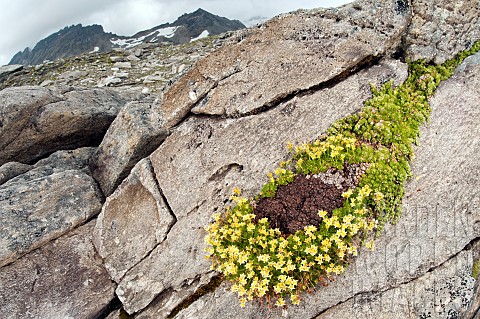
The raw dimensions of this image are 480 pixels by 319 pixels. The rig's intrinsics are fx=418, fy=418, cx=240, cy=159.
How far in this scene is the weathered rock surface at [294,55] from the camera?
10633 millimetres

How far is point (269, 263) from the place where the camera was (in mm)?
8258

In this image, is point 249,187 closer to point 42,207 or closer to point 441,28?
point 42,207

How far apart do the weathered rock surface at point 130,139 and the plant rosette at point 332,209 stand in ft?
11.5

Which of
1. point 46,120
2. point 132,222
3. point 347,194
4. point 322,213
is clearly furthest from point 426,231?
point 46,120

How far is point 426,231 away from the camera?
9039 mm

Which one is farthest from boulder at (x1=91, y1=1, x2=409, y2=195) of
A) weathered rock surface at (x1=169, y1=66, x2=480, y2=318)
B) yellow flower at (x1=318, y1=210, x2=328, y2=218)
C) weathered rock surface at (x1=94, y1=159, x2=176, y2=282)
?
yellow flower at (x1=318, y1=210, x2=328, y2=218)

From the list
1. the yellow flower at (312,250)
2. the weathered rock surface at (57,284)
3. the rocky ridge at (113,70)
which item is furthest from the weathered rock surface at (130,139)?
the rocky ridge at (113,70)

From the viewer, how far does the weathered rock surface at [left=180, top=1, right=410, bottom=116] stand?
10.6 metres

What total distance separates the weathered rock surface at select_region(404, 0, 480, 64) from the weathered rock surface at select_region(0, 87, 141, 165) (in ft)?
35.4

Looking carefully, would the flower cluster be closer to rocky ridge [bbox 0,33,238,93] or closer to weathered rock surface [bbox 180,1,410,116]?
weathered rock surface [bbox 180,1,410,116]

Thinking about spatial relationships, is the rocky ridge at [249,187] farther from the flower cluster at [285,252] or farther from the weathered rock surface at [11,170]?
the weathered rock surface at [11,170]

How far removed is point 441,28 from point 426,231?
5.38 metres

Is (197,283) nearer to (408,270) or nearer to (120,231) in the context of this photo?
(120,231)

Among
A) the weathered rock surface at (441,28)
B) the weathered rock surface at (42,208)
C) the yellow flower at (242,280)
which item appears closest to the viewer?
the yellow flower at (242,280)
